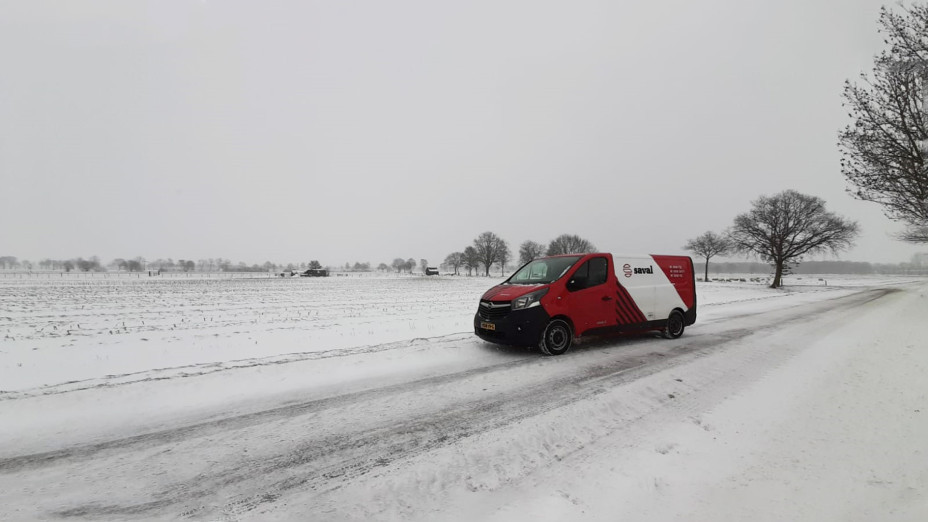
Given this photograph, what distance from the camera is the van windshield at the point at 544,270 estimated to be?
800 centimetres

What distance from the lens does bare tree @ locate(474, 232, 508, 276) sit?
320 feet

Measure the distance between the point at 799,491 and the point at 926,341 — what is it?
9411mm

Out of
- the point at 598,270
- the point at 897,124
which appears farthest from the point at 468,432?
the point at 897,124

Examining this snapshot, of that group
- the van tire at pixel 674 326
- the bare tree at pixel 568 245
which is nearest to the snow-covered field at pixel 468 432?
the van tire at pixel 674 326

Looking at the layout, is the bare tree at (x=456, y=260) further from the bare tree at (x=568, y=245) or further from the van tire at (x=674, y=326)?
the van tire at (x=674, y=326)

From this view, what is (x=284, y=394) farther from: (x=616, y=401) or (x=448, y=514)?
(x=616, y=401)

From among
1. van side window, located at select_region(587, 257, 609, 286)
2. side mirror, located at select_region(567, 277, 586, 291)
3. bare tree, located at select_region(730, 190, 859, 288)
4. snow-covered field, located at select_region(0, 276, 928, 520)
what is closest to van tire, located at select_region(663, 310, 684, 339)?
snow-covered field, located at select_region(0, 276, 928, 520)

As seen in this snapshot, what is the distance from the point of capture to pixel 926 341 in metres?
8.27

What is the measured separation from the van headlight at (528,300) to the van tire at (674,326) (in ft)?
13.7

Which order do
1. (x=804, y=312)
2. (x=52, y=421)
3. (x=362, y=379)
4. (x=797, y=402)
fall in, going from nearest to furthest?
(x=52, y=421), (x=797, y=402), (x=362, y=379), (x=804, y=312)

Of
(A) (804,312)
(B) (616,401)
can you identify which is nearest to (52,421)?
(B) (616,401)

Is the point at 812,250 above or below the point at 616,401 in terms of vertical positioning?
above

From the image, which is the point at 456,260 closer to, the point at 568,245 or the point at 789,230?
the point at 568,245

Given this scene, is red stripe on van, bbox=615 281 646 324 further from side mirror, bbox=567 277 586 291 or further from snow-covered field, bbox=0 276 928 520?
side mirror, bbox=567 277 586 291
